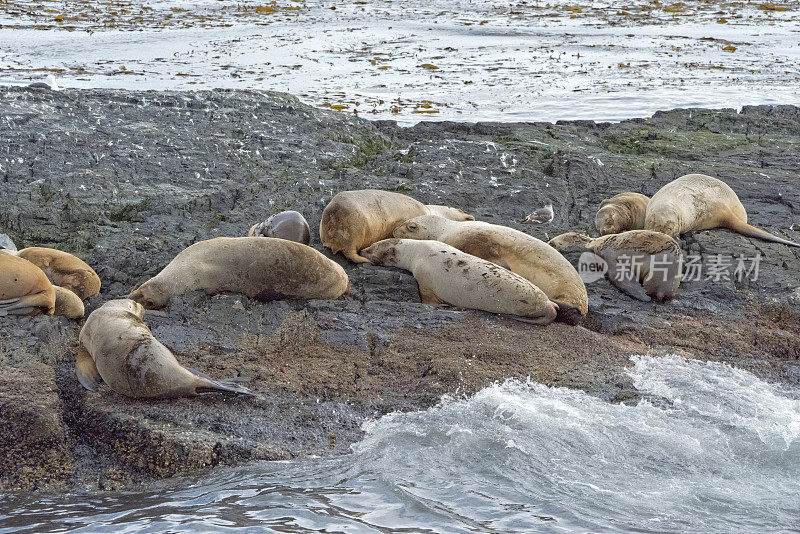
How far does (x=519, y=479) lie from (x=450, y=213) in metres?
4.37

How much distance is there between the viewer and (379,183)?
954cm

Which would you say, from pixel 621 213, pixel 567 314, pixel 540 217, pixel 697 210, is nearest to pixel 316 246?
pixel 540 217

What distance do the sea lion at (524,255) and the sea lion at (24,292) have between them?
11.2ft

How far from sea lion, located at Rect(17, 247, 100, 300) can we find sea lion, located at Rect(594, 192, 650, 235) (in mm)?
4954

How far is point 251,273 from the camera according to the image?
6.75 metres

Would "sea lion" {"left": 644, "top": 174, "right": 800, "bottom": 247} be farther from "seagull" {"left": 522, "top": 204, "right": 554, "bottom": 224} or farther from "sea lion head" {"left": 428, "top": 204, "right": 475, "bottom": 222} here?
"sea lion head" {"left": 428, "top": 204, "right": 475, "bottom": 222}

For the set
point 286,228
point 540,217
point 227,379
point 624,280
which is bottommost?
point 227,379

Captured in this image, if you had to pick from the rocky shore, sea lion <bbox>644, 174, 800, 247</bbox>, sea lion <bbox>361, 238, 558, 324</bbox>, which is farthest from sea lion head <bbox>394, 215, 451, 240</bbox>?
sea lion <bbox>644, 174, 800, 247</bbox>

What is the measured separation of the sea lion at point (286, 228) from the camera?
7734mm

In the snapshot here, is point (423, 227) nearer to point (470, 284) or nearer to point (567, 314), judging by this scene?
point (470, 284)

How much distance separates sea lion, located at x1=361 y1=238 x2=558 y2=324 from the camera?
671cm

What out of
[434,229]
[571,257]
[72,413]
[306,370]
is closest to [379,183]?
[434,229]

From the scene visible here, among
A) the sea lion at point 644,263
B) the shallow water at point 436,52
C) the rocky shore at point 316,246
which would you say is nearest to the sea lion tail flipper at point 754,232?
the rocky shore at point 316,246

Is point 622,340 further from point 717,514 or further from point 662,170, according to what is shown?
point 662,170
